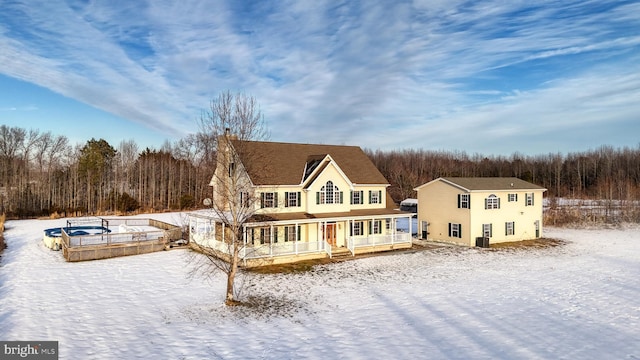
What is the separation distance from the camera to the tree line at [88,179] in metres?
51.0

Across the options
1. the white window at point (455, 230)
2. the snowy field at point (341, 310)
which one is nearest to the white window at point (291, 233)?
the snowy field at point (341, 310)

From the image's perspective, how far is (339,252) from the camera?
993 inches

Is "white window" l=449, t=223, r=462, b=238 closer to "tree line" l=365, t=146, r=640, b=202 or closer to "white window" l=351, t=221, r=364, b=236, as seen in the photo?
"white window" l=351, t=221, r=364, b=236

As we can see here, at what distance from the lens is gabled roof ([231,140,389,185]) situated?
2502 cm

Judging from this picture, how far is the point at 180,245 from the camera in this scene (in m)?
27.2

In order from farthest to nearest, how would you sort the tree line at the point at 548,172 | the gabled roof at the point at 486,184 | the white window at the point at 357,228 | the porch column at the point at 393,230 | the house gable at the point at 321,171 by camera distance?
the tree line at the point at 548,172 < the gabled roof at the point at 486,184 < the porch column at the point at 393,230 < the white window at the point at 357,228 < the house gable at the point at 321,171

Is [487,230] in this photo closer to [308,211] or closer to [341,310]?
[308,211]

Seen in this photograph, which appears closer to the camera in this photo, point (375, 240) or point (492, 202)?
point (375, 240)

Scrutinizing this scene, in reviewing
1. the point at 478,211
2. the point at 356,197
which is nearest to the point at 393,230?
the point at 356,197

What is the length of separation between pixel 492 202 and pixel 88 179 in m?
53.1

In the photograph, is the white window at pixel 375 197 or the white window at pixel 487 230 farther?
the white window at pixel 487 230

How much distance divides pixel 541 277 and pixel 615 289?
3.01 m

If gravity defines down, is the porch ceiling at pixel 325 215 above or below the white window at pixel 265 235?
above

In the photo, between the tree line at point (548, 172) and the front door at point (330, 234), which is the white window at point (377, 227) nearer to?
the front door at point (330, 234)
